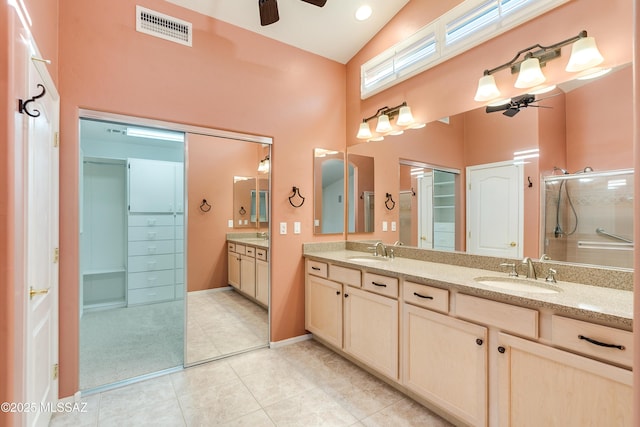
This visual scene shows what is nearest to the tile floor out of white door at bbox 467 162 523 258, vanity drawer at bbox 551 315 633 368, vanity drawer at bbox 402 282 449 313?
vanity drawer at bbox 402 282 449 313

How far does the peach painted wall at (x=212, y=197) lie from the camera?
2.66 metres

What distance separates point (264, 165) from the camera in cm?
296

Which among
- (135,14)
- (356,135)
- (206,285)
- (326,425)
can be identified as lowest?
(326,425)

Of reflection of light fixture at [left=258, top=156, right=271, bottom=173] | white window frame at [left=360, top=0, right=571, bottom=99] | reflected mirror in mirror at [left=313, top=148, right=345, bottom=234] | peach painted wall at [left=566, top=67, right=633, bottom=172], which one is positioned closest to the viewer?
peach painted wall at [left=566, top=67, right=633, bottom=172]

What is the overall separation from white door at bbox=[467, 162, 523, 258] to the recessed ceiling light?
171 centimetres

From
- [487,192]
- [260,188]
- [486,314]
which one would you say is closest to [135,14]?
[260,188]

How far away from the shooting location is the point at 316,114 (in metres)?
3.21

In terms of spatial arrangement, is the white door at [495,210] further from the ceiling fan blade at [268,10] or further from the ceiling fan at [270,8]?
the ceiling fan blade at [268,10]

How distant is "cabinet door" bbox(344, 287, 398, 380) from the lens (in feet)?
6.97

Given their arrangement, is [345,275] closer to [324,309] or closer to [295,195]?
[324,309]

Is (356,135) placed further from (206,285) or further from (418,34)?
(206,285)

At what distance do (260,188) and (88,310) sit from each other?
2572mm

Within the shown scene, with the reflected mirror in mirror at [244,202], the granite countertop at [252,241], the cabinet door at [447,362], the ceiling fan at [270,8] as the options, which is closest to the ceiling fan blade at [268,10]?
the ceiling fan at [270,8]

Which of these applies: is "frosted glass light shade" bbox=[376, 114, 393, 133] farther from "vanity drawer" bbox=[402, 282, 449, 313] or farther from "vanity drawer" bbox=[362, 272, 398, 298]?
"vanity drawer" bbox=[402, 282, 449, 313]
